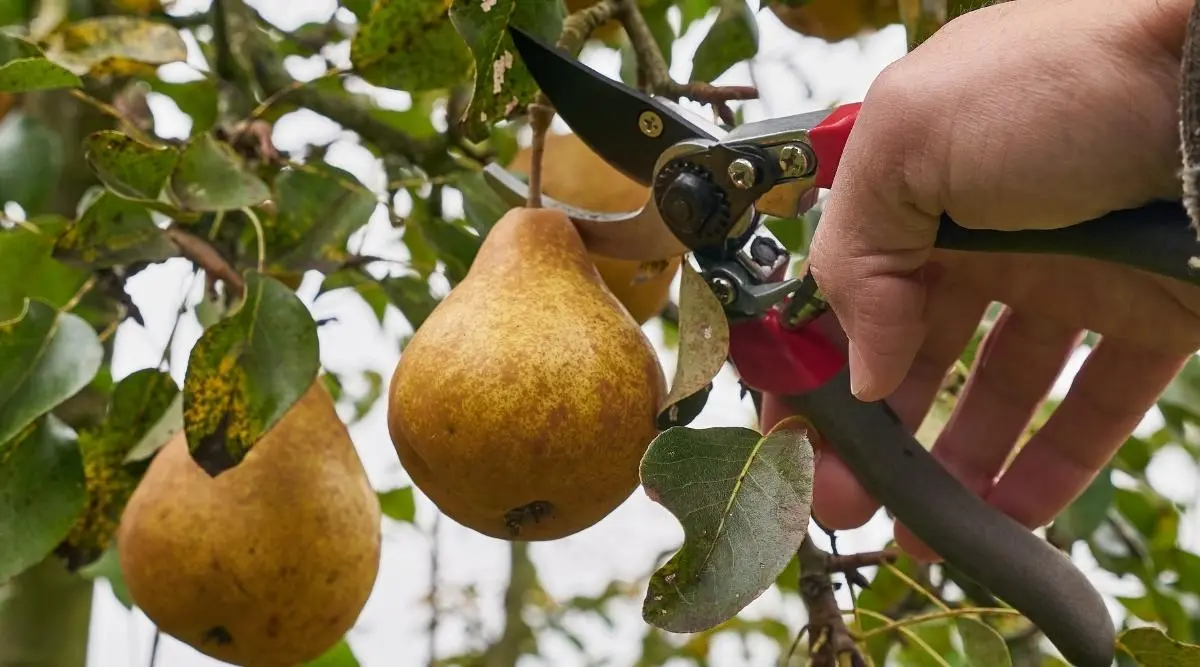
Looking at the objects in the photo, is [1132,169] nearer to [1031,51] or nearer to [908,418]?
[1031,51]

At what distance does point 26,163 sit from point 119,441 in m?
0.27

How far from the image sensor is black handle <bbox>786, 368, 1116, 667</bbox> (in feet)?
1.94

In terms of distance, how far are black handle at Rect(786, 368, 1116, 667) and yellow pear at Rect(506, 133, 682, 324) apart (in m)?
0.27

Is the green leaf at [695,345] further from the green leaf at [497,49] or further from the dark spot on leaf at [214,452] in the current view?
the dark spot on leaf at [214,452]

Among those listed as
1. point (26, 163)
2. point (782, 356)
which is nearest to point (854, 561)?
point (782, 356)

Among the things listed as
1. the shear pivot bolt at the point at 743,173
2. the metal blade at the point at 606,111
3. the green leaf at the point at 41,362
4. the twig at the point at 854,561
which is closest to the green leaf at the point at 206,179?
the green leaf at the point at 41,362

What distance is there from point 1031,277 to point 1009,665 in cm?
24

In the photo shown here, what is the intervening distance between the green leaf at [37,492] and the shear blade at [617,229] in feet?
1.13

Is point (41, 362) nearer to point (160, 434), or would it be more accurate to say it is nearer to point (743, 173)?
point (160, 434)

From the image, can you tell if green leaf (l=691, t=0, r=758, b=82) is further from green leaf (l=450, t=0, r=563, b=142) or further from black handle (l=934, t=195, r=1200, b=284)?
black handle (l=934, t=195, r=1200, b=284)

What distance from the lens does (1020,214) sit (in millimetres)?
460

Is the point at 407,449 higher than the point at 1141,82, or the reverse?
the point at 1141,82

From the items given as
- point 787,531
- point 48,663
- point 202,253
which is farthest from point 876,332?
point 48,663

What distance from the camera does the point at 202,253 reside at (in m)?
0.81
